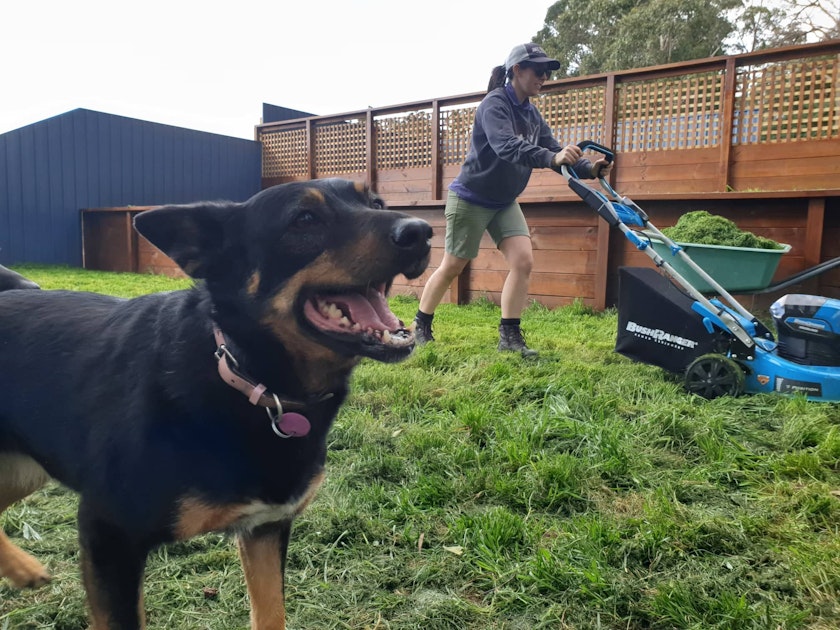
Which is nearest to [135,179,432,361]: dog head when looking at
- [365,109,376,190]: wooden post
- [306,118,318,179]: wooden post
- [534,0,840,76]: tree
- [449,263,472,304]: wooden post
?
[449,263,472,304]: wooden post

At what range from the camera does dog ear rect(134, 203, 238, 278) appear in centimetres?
162

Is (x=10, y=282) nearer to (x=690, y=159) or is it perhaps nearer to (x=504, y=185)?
(x=504, y=185)

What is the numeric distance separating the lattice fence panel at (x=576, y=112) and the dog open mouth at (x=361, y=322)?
22.3 ft

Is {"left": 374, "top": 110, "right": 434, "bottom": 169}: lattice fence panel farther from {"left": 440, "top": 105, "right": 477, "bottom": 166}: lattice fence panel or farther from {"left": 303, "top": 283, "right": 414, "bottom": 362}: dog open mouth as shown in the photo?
{"left": 303, "top": 283, "right": 414, "bottom": 362}: dog open mouth

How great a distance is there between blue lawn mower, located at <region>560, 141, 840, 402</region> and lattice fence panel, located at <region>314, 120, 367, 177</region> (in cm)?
733

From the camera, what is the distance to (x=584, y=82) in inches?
306

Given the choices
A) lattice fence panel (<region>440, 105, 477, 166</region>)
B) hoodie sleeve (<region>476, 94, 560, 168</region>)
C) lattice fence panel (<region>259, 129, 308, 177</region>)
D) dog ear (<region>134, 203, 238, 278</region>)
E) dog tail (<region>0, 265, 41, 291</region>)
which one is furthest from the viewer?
lattice fence panel (<region>259, 129, 308, 177</region>)

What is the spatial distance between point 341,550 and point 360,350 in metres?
0.85

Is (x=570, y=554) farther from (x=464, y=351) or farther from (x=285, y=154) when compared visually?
(x=285, y=154)

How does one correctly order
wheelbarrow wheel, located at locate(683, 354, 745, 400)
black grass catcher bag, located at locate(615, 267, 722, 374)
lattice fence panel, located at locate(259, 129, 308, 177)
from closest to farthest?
1. wheelbarrow wheel, located at locate(683, 354, 745, 400)
2. black grass catcher bag, located at locate(615, 267, 722, 374)
3. lattice fence panel, located at locate(259, 129, 308, 177)

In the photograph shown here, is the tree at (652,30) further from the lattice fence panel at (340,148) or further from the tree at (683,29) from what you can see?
the lattice fence panel at (340,148)

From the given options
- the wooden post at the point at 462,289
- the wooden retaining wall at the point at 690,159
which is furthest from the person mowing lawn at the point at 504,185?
the wooden post at the point at 462,289

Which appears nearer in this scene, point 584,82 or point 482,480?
point 482,480

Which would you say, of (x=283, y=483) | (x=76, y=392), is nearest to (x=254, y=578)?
(x=283, y=483)
